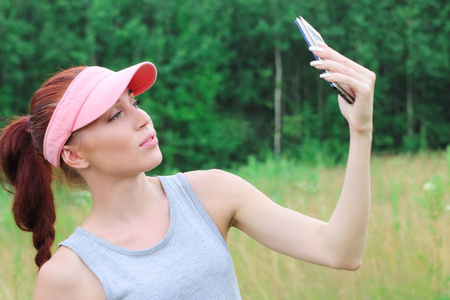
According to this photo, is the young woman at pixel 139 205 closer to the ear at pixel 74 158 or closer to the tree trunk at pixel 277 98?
the ear at pixel 74 158

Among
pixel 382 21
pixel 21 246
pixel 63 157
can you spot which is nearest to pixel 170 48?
pixel 382 21

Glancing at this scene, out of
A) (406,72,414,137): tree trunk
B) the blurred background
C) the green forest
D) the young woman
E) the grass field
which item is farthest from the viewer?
(406,72,414,137): tree trunk

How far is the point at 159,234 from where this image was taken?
138cm

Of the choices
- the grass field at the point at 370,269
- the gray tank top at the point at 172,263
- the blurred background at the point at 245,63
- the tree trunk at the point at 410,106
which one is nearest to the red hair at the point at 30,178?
the gray tank top at the point at 172,263

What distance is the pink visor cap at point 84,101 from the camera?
4.43ft

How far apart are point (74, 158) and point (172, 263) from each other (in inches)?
16.5

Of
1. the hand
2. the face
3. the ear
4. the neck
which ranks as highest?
the hand

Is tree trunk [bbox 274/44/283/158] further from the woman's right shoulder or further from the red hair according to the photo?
the woman's right shoulder

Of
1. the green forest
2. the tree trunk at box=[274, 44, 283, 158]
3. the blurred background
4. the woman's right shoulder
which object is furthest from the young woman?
the tree trunk at box=[274, 44, 283, 158]

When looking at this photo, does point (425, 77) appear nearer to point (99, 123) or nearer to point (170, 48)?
point (170, 48)

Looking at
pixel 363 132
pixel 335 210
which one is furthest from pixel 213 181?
pixel 363 132

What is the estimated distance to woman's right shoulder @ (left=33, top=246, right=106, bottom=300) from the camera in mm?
1262

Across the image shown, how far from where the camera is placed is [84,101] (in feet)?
4.48

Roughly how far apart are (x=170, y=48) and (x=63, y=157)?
943 inches
